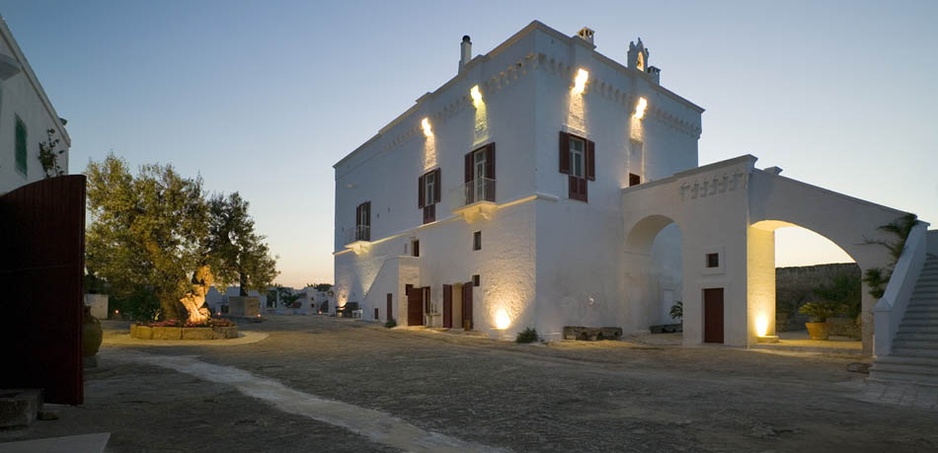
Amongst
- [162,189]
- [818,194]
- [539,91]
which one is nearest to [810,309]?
[818,194]

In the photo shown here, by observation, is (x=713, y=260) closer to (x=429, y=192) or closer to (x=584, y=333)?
(x=584, y=333)

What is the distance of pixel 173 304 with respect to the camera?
1886cm

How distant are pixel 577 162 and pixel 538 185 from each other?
2.35 m

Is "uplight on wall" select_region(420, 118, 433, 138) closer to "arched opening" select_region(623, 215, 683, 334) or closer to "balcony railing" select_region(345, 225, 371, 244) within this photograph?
"balcony railing" select_region(345, 225, 371, 244)

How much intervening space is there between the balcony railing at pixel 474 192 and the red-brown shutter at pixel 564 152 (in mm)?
2608

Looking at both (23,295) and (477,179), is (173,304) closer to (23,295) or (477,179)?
(477,179)

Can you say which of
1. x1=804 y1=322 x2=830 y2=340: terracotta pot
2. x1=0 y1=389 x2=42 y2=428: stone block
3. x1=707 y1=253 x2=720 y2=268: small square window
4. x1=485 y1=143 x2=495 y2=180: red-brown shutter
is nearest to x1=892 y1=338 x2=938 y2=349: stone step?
x1=707 y1=253 x2=720 y2=268: small square window

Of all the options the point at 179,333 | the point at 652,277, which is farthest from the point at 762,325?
the point at 179,333

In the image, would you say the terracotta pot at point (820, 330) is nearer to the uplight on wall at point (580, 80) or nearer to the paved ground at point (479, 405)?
the paved ground at point (479, 405)

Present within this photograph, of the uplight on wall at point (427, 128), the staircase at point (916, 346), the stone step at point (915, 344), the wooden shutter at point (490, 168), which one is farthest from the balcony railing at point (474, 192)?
the stone step at point (915, 344)

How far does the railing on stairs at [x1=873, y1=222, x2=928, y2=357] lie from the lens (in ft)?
33.6

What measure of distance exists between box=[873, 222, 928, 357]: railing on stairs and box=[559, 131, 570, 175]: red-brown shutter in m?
9.62

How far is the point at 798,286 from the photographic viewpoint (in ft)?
75.0

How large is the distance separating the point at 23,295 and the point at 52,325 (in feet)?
1.66
